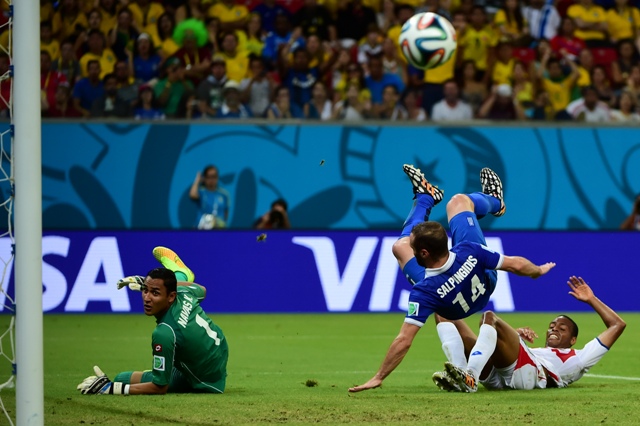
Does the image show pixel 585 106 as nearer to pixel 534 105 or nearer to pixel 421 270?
pixel 534 105

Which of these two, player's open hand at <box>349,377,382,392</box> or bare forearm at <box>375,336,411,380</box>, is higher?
bare forearm at <box>375,336,411,380</box>

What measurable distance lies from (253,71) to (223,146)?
149 centimetres

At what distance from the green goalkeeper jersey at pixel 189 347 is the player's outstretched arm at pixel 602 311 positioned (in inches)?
117

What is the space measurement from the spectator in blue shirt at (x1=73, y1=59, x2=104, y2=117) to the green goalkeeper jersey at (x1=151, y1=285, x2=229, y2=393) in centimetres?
1091

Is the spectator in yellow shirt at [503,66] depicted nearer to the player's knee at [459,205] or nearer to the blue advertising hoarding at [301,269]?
the blue advertising hoarding at [301,269]

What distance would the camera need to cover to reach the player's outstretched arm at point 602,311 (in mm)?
9250

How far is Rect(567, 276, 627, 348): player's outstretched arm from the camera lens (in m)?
9.25

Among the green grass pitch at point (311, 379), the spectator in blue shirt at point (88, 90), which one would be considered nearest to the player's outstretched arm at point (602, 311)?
the green grass pitch at point (311, 379)

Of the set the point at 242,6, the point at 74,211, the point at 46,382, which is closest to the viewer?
the point at 46,382

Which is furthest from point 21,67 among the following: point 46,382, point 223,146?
point 223,146

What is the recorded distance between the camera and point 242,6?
21.2 meters

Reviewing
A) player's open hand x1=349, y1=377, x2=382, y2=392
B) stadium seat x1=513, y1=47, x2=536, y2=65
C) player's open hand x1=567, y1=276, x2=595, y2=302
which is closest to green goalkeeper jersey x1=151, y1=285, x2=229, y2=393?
player's open hand x1=349, y1=377, x2=382, y2=392

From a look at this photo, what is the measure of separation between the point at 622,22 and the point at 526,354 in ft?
47.0

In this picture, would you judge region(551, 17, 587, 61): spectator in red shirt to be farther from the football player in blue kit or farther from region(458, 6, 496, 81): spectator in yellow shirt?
the football player in blue kit
